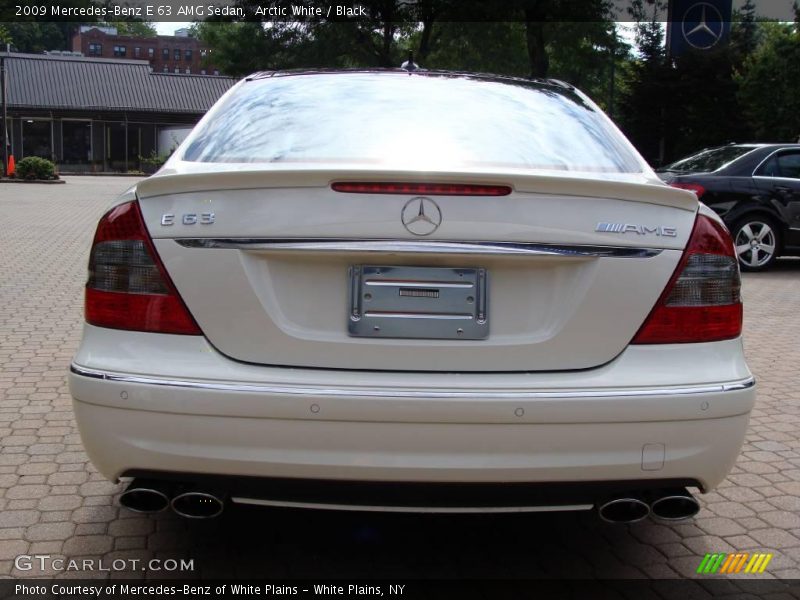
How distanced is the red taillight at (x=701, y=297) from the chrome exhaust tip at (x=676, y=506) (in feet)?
1.51

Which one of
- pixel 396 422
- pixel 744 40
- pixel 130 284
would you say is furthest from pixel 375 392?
pixel 744 40

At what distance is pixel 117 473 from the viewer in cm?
274

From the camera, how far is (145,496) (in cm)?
281

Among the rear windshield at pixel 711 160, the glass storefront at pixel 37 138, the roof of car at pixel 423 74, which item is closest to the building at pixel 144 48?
the glass storefront at pixel 37 138

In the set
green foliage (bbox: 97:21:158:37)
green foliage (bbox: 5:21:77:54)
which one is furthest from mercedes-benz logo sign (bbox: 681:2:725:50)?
green foliage (bbox: 97:21:158:37)

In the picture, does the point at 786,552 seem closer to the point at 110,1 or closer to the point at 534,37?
the point at 534,37

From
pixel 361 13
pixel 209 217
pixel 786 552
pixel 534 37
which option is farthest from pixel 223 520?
pixel 361 13

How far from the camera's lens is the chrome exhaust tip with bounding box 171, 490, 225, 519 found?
272 centimetres

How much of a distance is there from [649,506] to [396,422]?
32.6 inches

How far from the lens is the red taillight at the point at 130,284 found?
269 centimetres

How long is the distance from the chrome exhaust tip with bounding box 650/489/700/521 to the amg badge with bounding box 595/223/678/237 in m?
0.76

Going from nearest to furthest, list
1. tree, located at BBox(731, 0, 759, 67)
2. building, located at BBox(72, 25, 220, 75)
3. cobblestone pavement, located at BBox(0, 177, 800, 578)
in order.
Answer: cobblestone pavement, located at BBox(0, 177, 800, 578)
tree, located at BBox(731, 0, 759, 67)
building, located at BBox(72, 25, 220, 75)

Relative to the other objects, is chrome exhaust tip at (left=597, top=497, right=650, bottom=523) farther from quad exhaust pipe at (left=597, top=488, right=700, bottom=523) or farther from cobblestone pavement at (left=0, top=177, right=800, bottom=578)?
cobblestone pavement at (left=0, top=177, right=800, bottom=578)

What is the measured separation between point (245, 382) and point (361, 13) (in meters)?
27.0
